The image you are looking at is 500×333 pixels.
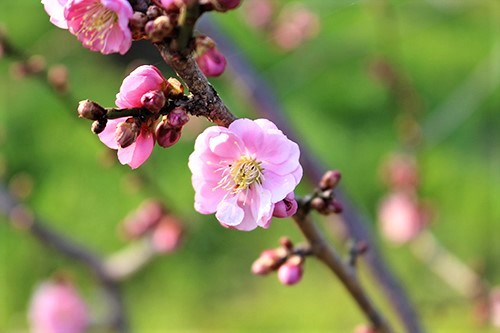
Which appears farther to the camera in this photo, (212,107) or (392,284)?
(392,284)

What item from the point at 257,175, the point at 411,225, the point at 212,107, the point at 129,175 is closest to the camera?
the point at 212,107

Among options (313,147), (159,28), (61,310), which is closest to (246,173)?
(159,28)

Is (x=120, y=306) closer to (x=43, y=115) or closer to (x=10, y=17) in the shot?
(x=43, y=115)

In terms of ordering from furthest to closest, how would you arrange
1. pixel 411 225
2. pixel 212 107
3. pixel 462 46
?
1. pixel 462 46
2. pixel 411 225
3. pixel 212 107

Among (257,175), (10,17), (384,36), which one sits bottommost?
(10,17)

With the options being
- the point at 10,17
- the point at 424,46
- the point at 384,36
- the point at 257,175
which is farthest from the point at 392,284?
the point at 10,17

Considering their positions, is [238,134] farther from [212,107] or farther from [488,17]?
[488,17]

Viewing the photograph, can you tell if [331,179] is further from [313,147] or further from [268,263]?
[313,147]

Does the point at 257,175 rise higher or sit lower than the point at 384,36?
higher
